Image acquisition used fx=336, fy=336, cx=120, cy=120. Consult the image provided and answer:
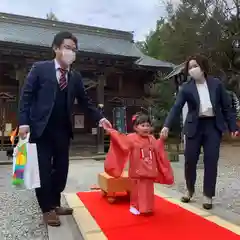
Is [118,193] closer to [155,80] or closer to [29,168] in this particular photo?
[29,168]

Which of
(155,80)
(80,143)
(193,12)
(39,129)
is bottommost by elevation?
(80,143)

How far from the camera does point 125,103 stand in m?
13.6

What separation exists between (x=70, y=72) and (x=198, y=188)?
2.76 m

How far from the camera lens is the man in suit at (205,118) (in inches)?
131

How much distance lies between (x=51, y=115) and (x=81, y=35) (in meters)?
12.9

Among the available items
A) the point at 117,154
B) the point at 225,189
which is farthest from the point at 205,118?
the point at 225,189

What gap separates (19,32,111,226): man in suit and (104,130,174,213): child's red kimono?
42cm

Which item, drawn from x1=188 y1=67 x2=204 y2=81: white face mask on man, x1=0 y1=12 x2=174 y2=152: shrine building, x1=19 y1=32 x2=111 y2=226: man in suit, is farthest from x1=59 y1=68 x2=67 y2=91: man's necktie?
x1=0 y1=12 x2=174 y2=152: shrine building

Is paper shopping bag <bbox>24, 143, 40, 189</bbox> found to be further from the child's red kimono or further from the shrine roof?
the shrine roof

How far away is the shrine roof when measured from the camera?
1286 centimetres

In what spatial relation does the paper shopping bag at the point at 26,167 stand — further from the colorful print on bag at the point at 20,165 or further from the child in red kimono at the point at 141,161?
the child in red kimono at the point at 141,161

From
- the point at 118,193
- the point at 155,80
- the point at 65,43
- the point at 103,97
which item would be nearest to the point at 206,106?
the point at 118,193

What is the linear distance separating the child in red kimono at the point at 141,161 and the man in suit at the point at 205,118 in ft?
1.21

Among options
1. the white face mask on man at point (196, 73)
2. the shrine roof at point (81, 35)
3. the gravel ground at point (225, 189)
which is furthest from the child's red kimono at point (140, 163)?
the shrine roof at point (81, 35)
